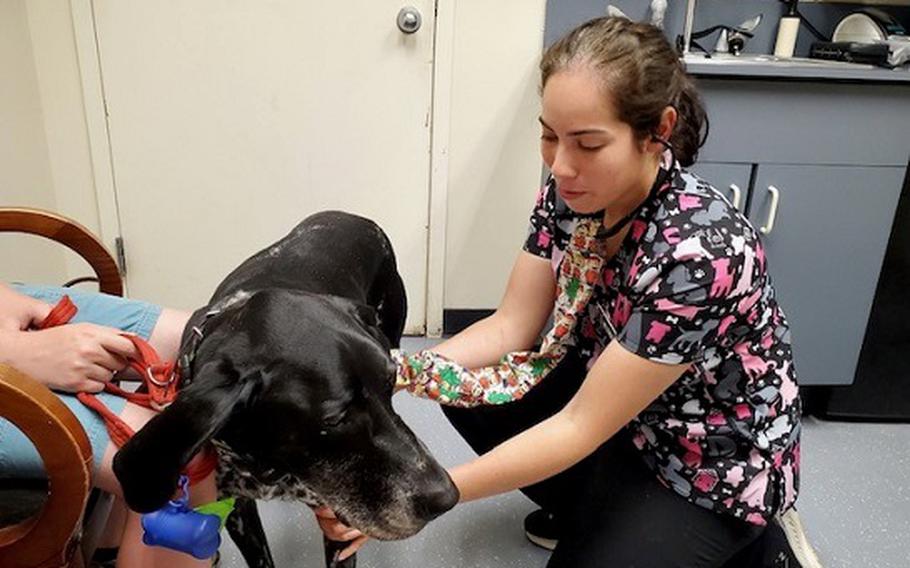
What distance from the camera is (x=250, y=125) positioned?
8.11ft

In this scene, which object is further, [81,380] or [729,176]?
[729,176]

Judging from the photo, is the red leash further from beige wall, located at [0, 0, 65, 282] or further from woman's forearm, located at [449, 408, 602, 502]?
beige wall, located at [0, 0, 65, 282]

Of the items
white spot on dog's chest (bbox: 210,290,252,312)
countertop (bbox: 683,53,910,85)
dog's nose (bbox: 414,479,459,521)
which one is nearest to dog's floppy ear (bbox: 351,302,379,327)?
white spot on dog's chest (bbox: 210,290,252,312)

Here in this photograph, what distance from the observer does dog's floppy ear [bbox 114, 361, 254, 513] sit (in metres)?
0.88

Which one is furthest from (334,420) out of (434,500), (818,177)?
(818,177)

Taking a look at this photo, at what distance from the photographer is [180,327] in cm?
137

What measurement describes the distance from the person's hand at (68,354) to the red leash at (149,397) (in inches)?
0.7

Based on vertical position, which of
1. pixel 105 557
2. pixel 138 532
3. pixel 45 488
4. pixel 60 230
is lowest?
pixel 105 557

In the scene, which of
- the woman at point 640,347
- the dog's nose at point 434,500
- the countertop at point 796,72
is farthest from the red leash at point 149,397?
the countertop at point 796,72

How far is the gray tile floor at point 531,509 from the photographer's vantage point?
1694 millimetres

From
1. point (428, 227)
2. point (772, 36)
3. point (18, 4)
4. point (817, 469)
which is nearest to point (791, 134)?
point (772, 36)

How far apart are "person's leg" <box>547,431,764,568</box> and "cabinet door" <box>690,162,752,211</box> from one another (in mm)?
1010

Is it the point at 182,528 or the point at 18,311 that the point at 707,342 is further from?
the point at 18,311

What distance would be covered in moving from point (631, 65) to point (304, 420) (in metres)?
0.68
